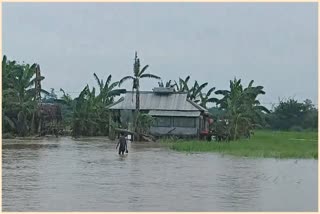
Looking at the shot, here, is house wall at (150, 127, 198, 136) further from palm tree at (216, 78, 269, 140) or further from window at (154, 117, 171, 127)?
palm tree at (216, 78, 269, 140)

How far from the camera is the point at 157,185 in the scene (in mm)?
14156

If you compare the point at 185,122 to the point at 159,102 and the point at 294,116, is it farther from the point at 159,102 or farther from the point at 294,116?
the point at 294,116

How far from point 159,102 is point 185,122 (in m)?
2.66

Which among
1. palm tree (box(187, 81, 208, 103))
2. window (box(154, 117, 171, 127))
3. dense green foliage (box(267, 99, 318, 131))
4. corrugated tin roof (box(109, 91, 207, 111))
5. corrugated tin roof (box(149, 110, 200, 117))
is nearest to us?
corrugated tin roof (box(149, 110, 200, 117))

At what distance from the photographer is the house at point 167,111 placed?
42.7 m

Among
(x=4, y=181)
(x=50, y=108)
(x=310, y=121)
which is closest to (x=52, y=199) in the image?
(x=4, y=181)

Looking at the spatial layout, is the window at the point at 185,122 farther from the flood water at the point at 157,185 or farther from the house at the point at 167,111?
the flood water at the point at 157,185

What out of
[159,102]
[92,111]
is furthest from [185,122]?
[92,111]

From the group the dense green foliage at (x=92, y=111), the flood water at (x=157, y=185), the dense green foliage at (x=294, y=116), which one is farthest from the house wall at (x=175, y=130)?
the dense green foliage at (x=294, y=116)

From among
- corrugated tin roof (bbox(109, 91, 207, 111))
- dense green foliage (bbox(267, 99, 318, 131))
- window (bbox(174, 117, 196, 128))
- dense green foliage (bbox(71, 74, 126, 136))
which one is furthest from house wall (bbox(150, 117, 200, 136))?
dense green foliage (bbox(267, 99, 318, 131))

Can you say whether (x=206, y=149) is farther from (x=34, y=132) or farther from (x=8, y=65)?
(x=34, y=132)

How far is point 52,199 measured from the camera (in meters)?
11.6

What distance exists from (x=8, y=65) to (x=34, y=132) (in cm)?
689

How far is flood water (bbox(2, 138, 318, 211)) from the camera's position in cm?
1114
